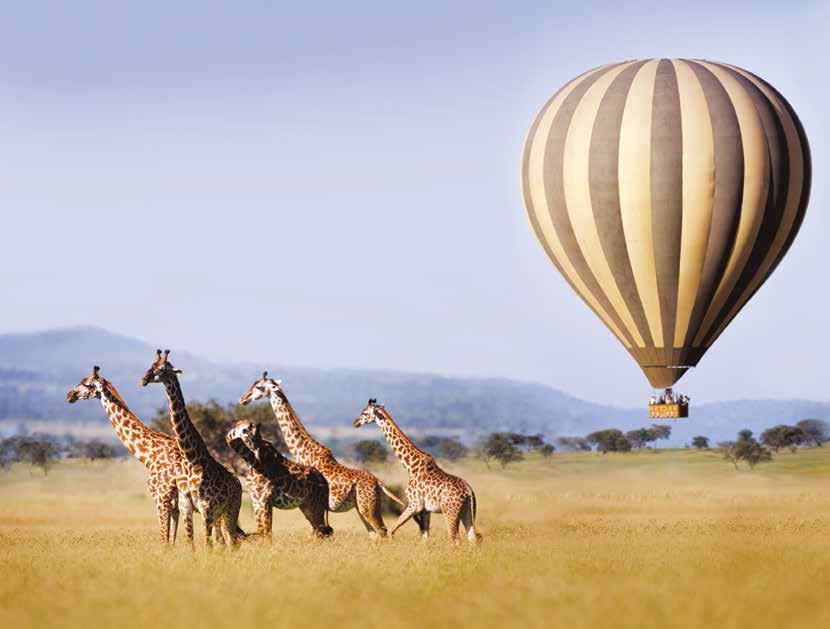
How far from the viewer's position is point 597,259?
33.8 meters

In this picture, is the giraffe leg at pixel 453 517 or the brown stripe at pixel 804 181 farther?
the brown stripe at pixel 804 181

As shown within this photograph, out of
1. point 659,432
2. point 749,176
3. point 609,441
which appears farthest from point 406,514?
point 659,432

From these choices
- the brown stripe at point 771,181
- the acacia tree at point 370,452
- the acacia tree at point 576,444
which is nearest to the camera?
the brown stripe at point 771,181

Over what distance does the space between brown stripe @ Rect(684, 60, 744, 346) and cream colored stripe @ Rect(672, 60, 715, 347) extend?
0.11m

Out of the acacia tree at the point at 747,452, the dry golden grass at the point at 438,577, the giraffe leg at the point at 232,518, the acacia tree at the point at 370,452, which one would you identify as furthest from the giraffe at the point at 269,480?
the acacia tree at the point at 747,452

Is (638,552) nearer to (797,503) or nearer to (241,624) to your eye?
(241,624)

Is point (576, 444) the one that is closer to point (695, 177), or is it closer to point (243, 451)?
point (695, 177)

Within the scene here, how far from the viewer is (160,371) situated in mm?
23266

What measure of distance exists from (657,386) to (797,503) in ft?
37.5

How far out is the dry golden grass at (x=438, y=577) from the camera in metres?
19.2

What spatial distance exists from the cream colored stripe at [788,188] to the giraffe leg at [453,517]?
11.4 meters

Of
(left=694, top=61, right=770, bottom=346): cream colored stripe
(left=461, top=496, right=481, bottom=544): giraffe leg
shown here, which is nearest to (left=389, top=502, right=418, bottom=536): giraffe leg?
(left=461, top=496, right=481, bottom=544): giraffe leg

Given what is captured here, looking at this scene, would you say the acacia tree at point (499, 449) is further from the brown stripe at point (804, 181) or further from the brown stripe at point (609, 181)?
the brown stripe at point (609, 181)

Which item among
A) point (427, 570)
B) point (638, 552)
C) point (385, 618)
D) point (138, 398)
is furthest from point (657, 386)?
point (138, 398)
